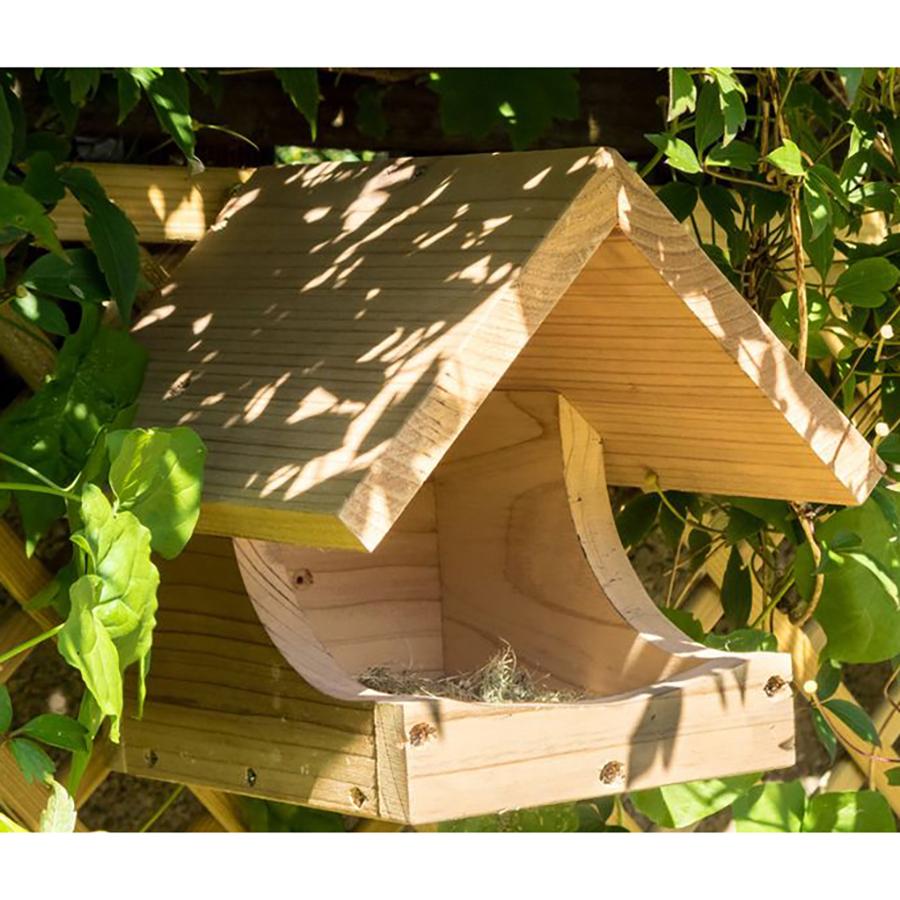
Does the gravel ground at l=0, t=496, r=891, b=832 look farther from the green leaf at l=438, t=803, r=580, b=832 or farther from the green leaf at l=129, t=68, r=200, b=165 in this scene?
the green leaf at l=129, t=68, r=200, b=165

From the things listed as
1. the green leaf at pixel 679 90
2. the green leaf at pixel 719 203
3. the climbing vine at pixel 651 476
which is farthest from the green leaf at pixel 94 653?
the green leaf at pixel 719 203

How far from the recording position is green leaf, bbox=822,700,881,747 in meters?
1.53

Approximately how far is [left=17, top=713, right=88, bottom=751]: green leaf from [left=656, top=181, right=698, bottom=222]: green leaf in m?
0.74

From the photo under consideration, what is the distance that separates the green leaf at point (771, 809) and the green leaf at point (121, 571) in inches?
27.7

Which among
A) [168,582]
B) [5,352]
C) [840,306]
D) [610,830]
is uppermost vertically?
[5,352]

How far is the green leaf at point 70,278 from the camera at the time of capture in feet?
Result: 3.73

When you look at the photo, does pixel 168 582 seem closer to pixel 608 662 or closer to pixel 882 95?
pixel 608 662

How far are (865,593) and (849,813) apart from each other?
0.23 m

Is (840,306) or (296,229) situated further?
(840,306)

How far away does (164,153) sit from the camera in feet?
4.77

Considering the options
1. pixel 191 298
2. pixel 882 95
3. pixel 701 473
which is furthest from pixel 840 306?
pixel 191 298

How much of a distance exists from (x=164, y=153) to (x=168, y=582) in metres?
0.45

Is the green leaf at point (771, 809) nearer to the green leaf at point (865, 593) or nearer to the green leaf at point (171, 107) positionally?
the green leaf at point (865, 593)

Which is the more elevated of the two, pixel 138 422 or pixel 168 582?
pixel 138 422
